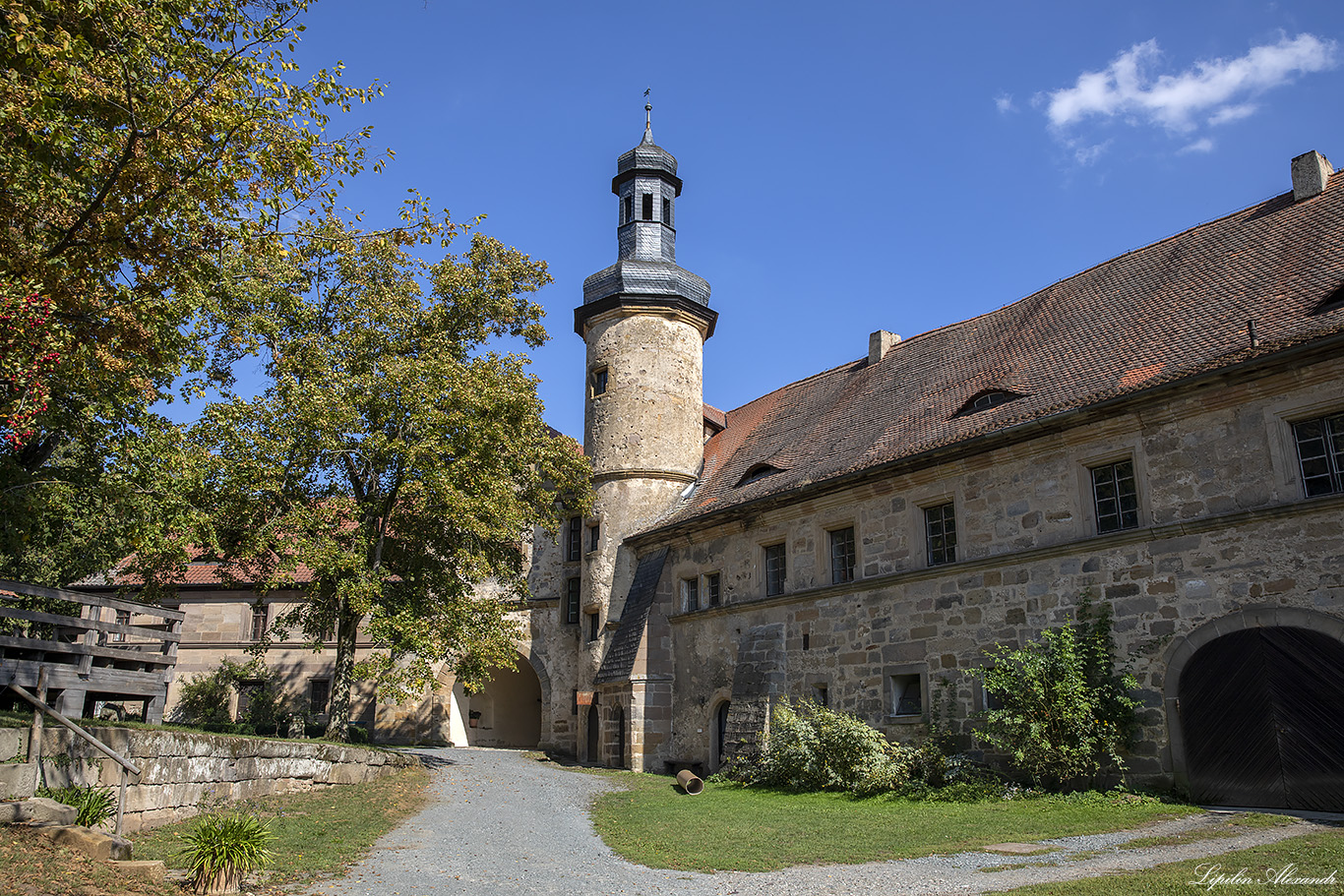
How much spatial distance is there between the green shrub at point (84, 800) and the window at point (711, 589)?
46.3 feet

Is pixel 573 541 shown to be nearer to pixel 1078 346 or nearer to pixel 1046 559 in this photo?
pixel 1078 346

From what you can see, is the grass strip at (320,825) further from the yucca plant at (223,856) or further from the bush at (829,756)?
the bush at (829,756)

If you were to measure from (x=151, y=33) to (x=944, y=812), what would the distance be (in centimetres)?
1231

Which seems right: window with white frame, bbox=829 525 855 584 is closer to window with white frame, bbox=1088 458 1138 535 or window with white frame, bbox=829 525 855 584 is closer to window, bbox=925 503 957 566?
window, bbox=925 503 957 566

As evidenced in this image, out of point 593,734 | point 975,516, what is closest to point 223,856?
point 975,516

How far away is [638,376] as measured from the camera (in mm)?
25969

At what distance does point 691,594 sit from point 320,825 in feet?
39.0

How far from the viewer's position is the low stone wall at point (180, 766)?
31.1 ft

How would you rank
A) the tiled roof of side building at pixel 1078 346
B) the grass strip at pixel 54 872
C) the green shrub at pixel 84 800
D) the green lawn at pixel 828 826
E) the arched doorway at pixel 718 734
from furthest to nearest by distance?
the arched doorway at pixel 718 734 → the tiled roof of side building at pixel 1078 346 → the green lawn at pixel 828 826 → the green shrub at pixel 84 800 → the grass strip at pixel 54 872

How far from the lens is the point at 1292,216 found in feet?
53.5

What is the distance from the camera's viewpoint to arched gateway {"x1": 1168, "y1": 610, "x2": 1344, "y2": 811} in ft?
39.1

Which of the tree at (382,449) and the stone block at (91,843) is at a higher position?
the tree at (382,449)

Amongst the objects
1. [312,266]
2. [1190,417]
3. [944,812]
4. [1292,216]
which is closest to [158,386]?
[312,266]

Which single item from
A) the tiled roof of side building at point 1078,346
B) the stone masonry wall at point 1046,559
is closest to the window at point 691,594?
the stone masonry wall at point 1046,559
